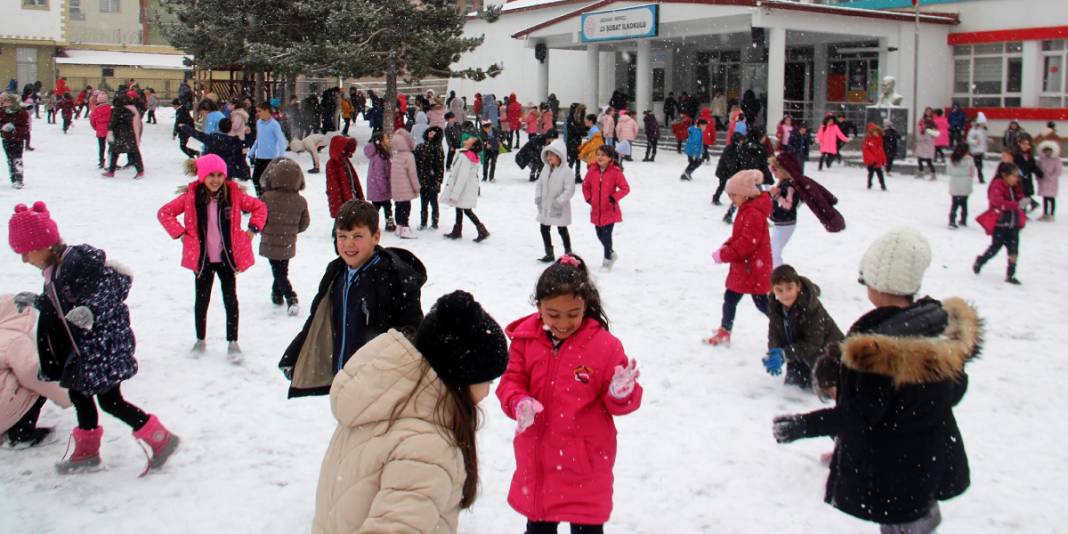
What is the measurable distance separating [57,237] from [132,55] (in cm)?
5866

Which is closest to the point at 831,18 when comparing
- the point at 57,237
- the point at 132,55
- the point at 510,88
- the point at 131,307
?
the point at 510,88

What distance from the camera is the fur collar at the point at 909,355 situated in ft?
9.29

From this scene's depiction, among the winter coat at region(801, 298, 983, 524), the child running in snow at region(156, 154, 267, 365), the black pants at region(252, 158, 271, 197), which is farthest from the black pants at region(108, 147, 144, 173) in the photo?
the winter coat at region(801, 298, 983, 524)

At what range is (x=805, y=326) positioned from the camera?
20.1ft

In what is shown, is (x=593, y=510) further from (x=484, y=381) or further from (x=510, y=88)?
(x=510, y=88)

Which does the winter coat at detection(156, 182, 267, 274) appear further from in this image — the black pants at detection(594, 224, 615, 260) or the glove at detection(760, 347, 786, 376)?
the black pants at detection(594, 224, 615, 260)

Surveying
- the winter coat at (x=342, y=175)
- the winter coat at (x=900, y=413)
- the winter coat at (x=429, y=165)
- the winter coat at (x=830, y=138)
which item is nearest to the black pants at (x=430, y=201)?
the winter coat at (x=429, y=165)

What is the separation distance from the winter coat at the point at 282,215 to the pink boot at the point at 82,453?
344cm

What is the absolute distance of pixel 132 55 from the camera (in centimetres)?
5681

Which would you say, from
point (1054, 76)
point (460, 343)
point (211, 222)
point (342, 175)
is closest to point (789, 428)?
point (460, 343)

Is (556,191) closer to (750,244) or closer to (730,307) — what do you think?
(730,307)

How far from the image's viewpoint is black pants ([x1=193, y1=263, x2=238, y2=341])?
666cm

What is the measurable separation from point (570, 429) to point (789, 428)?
2.62 feet

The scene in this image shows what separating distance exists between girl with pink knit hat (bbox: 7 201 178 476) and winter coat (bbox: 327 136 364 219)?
6149mm
